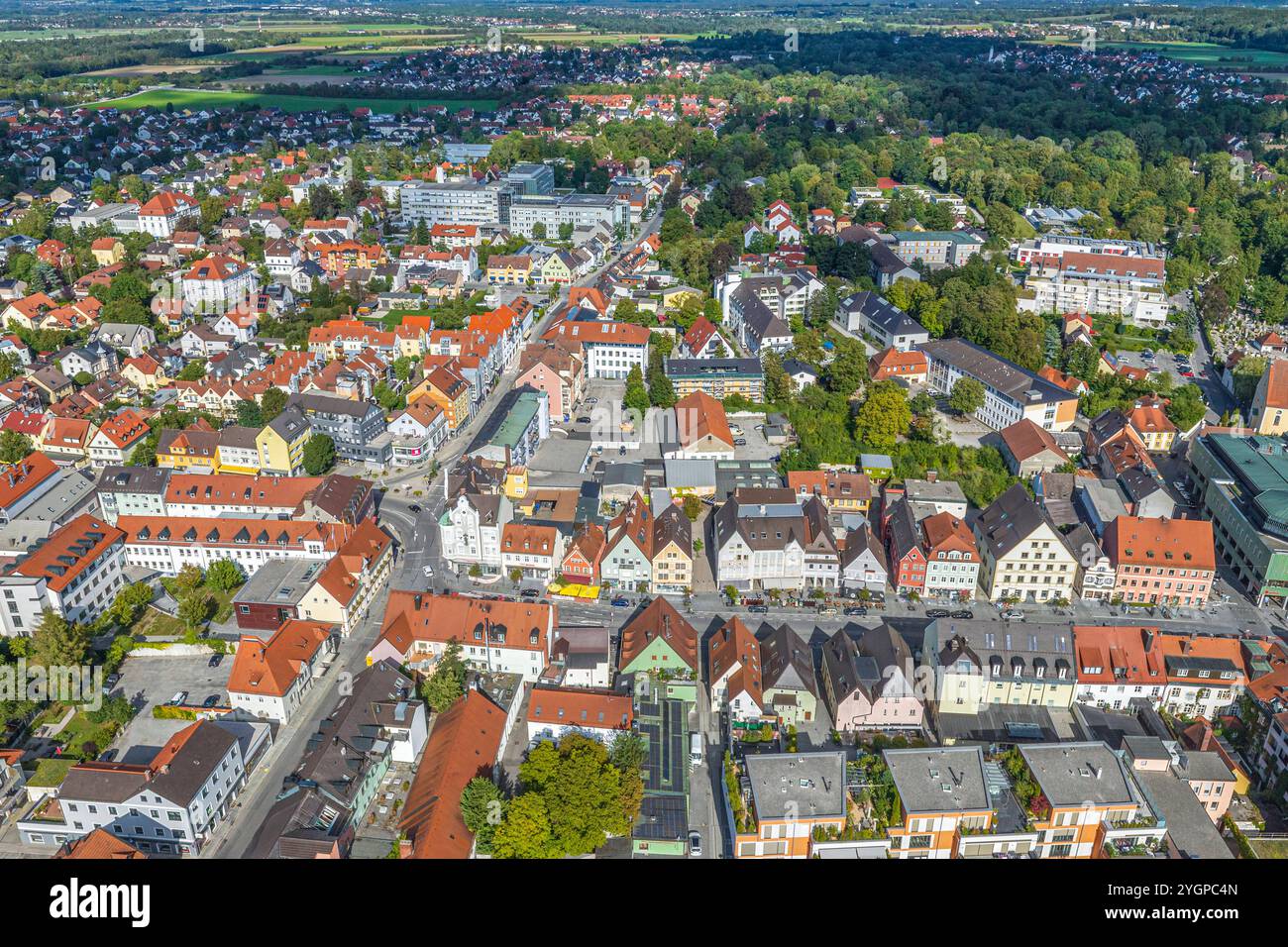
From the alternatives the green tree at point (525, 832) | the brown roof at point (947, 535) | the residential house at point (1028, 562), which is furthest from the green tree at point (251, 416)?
the residential house at point (1028, 562)

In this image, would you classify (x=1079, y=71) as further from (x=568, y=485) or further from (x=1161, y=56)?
(x=568, y=485)

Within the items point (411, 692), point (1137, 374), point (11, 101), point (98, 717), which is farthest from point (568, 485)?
point (11, 101)

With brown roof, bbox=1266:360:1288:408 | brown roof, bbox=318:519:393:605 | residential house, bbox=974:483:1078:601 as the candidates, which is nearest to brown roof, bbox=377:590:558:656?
brown roof, bbox=318:519:393:605

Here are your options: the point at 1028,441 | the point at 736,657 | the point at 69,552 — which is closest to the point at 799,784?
the point at 736,657

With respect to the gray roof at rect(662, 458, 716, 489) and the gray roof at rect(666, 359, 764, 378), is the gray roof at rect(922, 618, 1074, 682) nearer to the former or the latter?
the gray roof at rect(662, 458, 716, 489)

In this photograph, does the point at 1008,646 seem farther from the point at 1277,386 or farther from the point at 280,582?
the point at 1277,386
